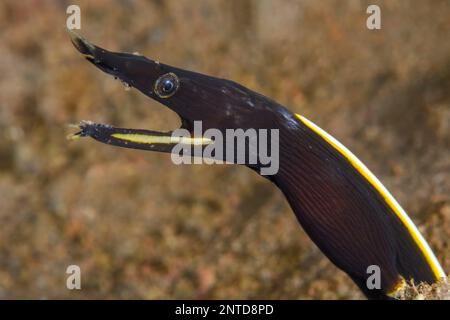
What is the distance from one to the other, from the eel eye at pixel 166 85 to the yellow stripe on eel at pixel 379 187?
0.49m

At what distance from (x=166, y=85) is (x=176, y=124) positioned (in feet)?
6.30

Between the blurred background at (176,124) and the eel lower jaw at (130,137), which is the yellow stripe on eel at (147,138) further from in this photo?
the blurred background at (176,124)

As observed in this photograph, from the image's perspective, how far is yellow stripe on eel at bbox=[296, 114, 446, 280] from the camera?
1860 millimetres

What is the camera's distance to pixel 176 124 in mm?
3678

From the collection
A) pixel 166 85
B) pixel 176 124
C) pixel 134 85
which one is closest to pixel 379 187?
pixel 166 85

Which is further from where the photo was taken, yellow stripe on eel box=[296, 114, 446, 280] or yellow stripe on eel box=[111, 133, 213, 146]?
yellow stripe on eel box=[296, 114, 446, 280]

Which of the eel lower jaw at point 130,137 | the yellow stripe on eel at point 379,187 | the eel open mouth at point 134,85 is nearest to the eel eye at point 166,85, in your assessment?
the eel open mouth at point 134,85

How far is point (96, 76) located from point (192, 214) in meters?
1.37

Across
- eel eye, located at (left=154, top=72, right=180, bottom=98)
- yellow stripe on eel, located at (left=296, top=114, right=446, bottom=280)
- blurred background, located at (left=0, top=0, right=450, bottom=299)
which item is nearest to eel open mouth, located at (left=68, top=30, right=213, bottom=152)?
eel eye, located at (left=154, top=72, right=180, bottom=98)

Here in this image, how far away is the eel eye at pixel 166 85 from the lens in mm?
1764

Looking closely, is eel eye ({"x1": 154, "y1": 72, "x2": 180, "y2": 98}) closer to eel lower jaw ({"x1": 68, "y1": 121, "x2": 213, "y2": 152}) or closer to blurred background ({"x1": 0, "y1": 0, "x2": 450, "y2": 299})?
eel lower jaw ({"x1": 68, "y1": 121, "x2": 213, "y2": 152})

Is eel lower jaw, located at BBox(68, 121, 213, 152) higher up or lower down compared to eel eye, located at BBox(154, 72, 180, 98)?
lower down

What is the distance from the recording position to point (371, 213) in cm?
187

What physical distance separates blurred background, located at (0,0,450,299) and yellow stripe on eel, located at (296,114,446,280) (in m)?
0.68
